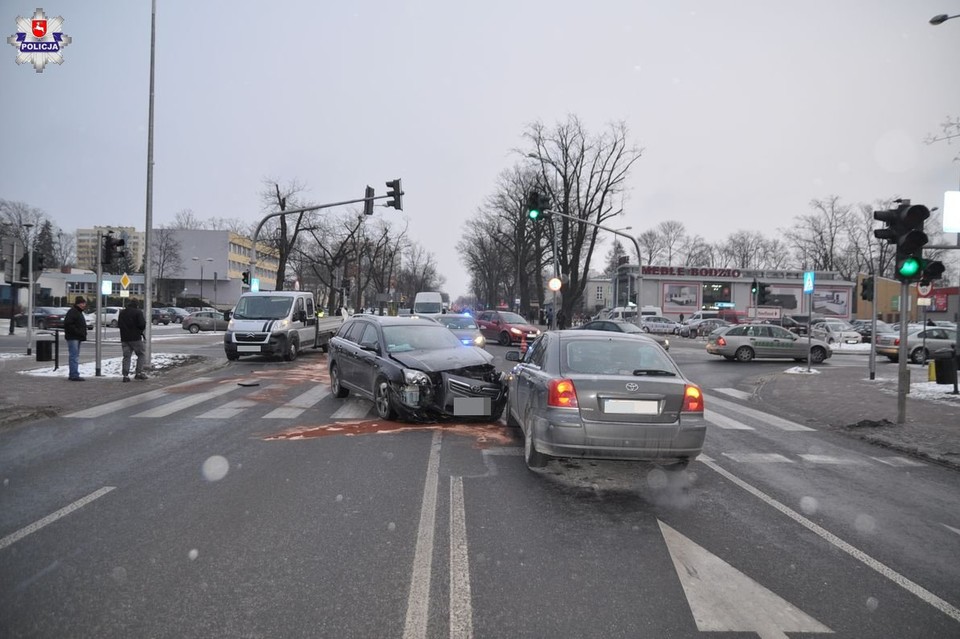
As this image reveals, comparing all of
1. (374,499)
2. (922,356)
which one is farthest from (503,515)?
(922,356)

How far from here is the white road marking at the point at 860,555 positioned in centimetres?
356

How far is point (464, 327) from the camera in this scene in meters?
19.5

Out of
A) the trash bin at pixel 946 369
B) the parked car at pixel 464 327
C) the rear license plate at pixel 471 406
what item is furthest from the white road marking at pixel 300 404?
the trash bin at pixel 946 369

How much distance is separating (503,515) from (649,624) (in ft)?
6.06

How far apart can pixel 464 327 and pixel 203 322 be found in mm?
28205

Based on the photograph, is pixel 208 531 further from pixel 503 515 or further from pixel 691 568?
pixel 691 568

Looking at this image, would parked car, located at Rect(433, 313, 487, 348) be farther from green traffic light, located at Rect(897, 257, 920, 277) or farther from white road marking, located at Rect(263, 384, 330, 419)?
green traffic light, located at Rect(897, 257, 920, 277)

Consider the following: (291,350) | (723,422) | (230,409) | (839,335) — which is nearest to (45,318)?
(291,350)

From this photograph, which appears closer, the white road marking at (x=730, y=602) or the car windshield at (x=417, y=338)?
the white road marking at (x=730, y=602)

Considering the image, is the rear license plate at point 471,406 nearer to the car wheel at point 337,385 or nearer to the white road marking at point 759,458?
the white road marking at point 759,458

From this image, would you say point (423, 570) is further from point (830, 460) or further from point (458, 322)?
point (458, 322)

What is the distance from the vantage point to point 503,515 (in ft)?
16.2

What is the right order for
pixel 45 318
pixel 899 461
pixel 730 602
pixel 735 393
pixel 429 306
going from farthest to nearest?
1. pixel 429 306
2. pixel 45 318
3. pixel 735 393
4. pixel 899 461
5. pixel 730 602

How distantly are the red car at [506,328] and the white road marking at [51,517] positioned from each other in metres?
21.9
